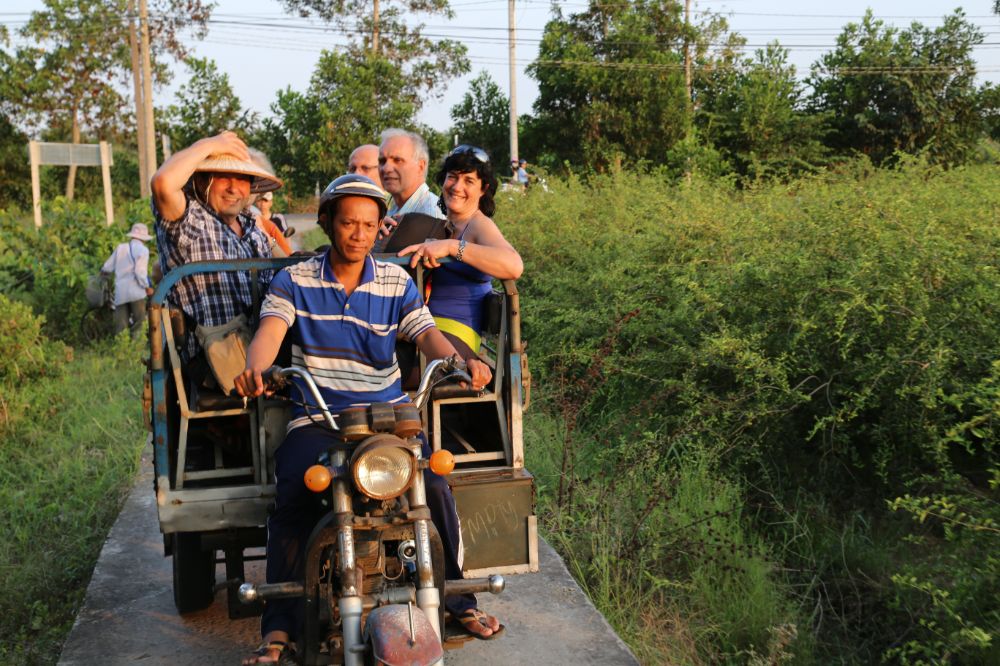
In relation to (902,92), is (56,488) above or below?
below

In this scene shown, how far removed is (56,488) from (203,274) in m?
2.95

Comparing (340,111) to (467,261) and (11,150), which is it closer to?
(11,150)

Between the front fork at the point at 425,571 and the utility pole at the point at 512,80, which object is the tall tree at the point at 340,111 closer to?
the utility pole at the point at 512,80

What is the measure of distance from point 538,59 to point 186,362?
2571 centimetres

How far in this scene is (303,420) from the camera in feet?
10.6

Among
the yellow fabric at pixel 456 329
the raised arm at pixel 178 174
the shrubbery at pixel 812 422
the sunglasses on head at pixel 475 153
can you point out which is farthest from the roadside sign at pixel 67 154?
the yellow fabric at pixel 456 329

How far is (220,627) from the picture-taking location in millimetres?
3953

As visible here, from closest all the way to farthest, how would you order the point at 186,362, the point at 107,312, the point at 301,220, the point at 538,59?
1. the point at 186,362
2. the point at 107,312
3. the point at 538,59
4. the point at 301,220

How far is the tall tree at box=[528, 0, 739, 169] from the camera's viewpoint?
1010 inches

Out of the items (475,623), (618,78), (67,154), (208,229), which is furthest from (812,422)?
(618,78)

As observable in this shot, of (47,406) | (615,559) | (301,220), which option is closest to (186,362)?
(615,559)

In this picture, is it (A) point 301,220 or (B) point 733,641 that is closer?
(B) point 733,641

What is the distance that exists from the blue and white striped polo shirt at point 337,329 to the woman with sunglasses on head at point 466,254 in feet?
1.21

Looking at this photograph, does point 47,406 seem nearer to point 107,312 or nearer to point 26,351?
point 26,351
